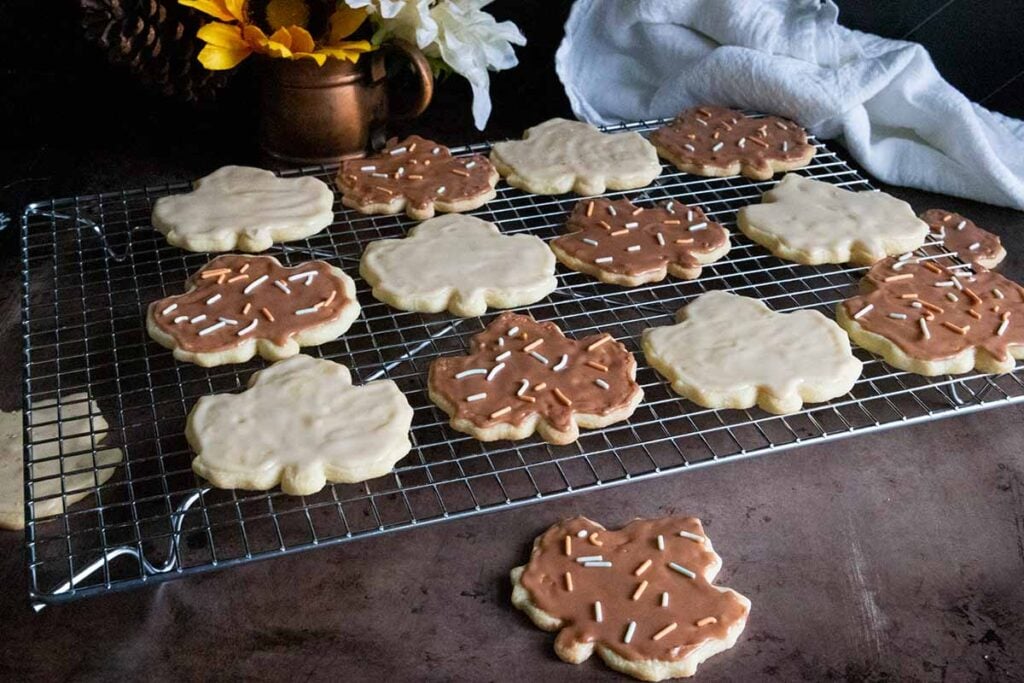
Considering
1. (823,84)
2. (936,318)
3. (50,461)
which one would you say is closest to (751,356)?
(936,318)

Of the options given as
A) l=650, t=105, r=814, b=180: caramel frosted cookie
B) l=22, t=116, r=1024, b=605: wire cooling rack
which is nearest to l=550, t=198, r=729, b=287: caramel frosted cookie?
l=22, t=116, r=1024, b=605: wire cooling rack

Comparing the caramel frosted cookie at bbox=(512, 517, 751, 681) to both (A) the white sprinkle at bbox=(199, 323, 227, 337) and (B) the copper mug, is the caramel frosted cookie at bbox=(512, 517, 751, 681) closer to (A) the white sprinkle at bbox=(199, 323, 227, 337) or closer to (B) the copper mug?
(A) the white sprinkle at bbox=(199, 323, 227, 337)

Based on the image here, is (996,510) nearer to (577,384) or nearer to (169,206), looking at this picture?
(577,384)

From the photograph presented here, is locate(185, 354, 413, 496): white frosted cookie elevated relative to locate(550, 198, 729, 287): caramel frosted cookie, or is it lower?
lower

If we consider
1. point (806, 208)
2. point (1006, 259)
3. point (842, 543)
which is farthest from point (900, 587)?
point (1006, 259)

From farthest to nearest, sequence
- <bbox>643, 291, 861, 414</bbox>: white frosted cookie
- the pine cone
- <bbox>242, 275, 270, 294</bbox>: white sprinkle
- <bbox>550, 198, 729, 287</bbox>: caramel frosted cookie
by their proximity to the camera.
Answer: the pine cone
<bbox>550, 198, 729, 287</bbox>: caramel frosted cookie
<bbox>242, 275, 270, 294</bbox>: white sprinkle
<bbox>643, 291, 861, 414</bbox>: white frosted cookie

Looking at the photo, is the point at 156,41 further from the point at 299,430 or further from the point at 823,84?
the point at 823,84
